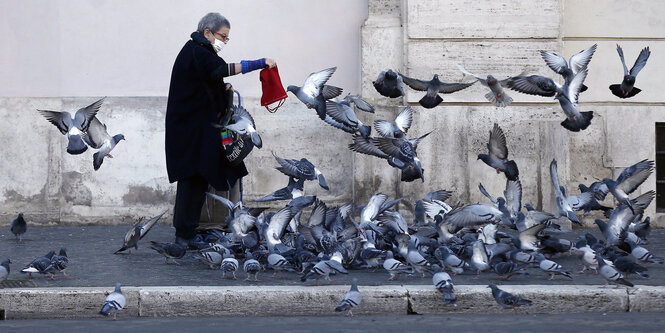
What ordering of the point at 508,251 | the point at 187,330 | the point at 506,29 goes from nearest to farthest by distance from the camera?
the point at 187,330
the point at 508,251
the point at 506,29

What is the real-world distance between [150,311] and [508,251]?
2.62 metres

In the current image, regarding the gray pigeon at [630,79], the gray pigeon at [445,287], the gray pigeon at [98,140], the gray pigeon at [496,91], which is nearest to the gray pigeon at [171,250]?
the gray pigeon at [98,140]

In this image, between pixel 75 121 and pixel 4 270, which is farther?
pixel 75 121

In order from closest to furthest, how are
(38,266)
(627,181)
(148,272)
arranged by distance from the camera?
(38,266), (148,272), (627,181)

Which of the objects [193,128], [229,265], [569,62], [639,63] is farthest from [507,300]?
[639,63]

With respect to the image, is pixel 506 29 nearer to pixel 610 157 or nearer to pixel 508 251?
pixel 610 157

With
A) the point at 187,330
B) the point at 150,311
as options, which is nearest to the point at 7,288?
the point at 150,311

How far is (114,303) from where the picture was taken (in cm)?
611

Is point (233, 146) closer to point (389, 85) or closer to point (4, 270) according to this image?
point (389, 85)

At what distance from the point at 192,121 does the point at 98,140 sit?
1.22 m

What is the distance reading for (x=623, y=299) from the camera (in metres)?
6.53

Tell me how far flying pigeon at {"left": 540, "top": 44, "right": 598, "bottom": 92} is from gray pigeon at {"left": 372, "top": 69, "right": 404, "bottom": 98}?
131 centimetres

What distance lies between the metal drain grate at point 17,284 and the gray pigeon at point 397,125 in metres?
3.83

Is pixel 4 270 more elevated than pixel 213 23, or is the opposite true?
pixel 213 23
